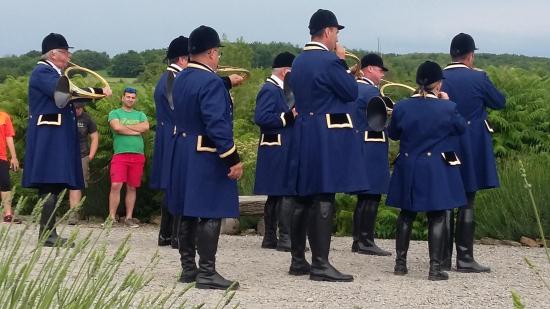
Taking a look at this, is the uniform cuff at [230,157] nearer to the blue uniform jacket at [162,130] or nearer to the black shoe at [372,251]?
the blue uniform jacket at [162,130]

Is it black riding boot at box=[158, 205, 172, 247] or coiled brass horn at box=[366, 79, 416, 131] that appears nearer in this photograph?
coiled brass horn at box=[366, 79, 416, 131]

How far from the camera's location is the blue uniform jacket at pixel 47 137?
868 centimetres

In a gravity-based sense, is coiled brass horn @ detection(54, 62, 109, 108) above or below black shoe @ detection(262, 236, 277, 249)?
above

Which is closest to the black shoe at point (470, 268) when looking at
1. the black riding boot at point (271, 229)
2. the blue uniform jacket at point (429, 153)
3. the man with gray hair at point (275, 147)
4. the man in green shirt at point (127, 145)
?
the blue uniform jacket at point (429, 153)

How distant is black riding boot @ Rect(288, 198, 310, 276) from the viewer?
784 cm

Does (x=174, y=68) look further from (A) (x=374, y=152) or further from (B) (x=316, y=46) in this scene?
(A) (x=374, y=152)

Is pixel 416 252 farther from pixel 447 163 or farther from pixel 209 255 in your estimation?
pixel 209 255

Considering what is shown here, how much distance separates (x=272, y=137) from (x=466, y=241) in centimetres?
216

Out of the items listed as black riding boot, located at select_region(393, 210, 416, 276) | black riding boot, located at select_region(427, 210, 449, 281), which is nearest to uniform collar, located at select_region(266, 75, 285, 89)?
black riding boot, located at select_region(393, 210, 416, 276)

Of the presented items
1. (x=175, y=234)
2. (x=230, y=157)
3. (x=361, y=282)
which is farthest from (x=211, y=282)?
(x=175, y=234)

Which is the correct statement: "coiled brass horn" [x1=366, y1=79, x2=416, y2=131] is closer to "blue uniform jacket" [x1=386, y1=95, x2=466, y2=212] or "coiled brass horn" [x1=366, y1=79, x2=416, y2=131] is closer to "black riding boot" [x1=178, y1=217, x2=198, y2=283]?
"blue uniform jacket" [x1=386, y1=95, x2=466, y2=212]

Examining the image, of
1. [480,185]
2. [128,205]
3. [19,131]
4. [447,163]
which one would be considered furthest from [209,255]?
[19,131]

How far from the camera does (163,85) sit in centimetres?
919

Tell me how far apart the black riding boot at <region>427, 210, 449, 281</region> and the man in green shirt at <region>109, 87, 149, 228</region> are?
180 inches
